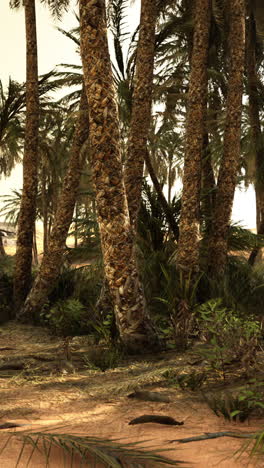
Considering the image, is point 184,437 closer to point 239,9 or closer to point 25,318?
point 25,318

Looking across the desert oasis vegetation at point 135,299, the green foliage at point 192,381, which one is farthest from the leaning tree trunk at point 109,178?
the green foliage at point 192,381

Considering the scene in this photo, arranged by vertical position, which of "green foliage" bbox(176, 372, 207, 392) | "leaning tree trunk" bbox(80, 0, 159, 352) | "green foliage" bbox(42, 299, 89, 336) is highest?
"leaning tree trunk" bbox(80, 0, 159, 352)

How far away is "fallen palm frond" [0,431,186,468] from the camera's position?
2850 millimetres

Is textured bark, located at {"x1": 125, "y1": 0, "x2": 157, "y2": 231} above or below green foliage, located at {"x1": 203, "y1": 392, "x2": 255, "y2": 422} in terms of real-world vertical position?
above

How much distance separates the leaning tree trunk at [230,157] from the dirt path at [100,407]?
11.2 ft

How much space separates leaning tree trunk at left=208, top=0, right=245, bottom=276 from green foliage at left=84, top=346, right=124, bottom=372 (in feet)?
11.8

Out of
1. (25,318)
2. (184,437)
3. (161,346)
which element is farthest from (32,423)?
(25,318)

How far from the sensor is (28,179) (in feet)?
34.9

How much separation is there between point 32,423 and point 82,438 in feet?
2.62

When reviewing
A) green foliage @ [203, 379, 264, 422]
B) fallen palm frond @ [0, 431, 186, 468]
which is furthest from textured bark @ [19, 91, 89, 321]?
fallen palm frond @ [0, 431, 186, 468]

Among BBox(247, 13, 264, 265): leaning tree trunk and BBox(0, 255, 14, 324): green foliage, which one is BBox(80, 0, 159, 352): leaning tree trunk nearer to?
BBox(0, 255, 14, 324): green foliage

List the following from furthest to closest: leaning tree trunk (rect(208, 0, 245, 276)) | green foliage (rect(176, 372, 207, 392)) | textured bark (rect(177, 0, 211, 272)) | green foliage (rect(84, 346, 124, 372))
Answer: leaning tree trunk (rect(208, 0, 245, 276)) < textured bark (rect(177, 0, 211, 272)) < green foliage (rect(84, 346, 124, 372)) < green foliage (rect(176, 372, 207, 392))

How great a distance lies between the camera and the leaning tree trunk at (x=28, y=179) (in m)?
10.7

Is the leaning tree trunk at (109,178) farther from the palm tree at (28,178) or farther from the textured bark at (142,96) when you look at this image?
the palm tree at (28,178)
